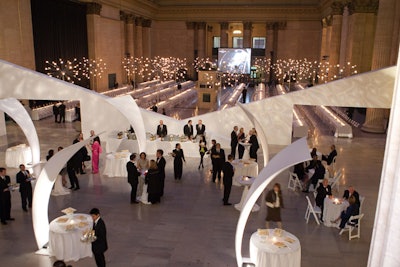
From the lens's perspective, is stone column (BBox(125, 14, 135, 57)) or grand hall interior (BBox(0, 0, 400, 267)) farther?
stone column (BBox(125, 14, 135, 57))

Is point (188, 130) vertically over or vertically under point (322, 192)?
over

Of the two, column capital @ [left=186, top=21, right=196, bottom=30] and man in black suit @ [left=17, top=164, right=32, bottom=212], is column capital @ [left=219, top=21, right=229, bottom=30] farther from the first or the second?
man in black suit @ [left=17, top=164, right=32, bottom=212]

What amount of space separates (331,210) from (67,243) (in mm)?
5939

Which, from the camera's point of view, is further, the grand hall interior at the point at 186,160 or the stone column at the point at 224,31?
the stone column at the point at 224,31

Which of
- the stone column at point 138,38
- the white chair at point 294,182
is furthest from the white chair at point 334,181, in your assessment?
the stone column at point 138,38

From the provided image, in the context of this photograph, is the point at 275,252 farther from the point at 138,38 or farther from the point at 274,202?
the point at 138,38

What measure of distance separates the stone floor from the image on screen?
27.8 metres

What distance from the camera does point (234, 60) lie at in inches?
1575

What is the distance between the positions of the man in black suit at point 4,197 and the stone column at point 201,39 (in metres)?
37.7

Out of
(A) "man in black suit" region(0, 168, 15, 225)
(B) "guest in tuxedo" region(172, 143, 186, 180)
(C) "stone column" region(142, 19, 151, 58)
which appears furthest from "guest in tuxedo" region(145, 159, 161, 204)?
(C) "stone column" region(142, 19, 151, 58)

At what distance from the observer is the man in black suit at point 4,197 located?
341 inches

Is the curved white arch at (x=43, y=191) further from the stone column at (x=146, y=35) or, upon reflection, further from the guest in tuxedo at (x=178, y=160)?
the stone column at (x=146, y=35)

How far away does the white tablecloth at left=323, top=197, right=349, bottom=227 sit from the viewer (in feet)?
29.6

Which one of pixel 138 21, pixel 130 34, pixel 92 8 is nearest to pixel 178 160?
pixel 92 8
